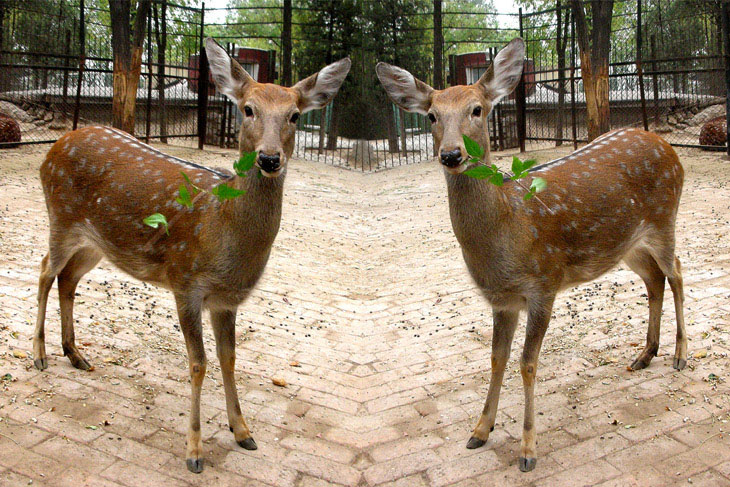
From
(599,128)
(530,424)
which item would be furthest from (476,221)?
(599,128)

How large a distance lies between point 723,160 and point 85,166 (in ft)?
37.9

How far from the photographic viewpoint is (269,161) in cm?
359

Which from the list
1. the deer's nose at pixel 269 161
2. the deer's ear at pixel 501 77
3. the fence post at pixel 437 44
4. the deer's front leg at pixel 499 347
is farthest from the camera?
the fence post at pixel 437 44

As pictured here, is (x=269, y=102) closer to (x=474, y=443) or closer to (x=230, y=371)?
(x=230, y=371)

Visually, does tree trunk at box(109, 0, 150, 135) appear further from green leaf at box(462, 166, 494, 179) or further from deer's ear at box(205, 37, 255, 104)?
green leaf at box(462, 166, 494, 179)

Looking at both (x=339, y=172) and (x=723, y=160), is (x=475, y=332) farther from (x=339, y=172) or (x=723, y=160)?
(x=339, y=172)

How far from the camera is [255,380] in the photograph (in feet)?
16.5

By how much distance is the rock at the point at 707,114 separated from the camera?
16797 millimetres

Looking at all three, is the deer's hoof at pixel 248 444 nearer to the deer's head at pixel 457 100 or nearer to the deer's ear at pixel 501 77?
the deer's head at pixel 457 100

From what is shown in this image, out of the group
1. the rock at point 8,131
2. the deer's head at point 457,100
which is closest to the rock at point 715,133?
the deer's head at point 457,100

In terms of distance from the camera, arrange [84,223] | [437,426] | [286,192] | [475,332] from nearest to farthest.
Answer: [437,426] < [84,223] < [475,332] < [286,192]

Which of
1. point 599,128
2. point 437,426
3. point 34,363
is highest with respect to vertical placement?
point 599,128

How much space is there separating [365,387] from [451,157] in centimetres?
199

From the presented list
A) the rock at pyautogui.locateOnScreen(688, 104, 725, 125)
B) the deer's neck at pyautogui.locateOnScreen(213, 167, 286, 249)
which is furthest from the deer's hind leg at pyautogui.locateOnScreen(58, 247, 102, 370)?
the rock at pyautogui.locateOnScreen(688, 104, 725, 125)
